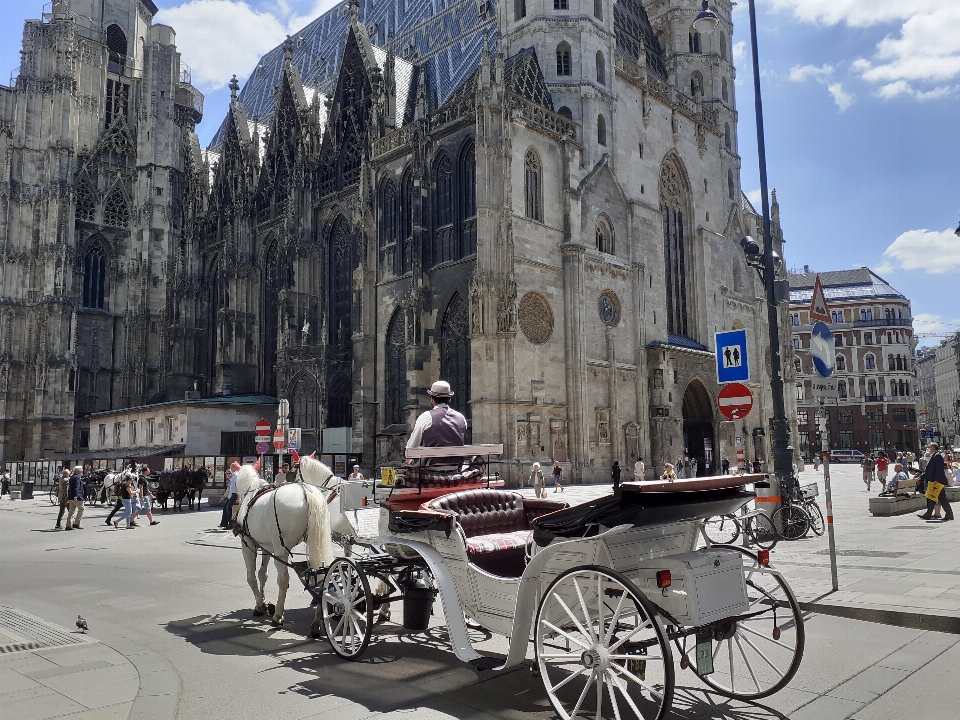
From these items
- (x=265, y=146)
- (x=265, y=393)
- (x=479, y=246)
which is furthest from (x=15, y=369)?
(x=479, y=246)

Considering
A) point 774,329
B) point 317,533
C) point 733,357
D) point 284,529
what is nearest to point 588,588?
point 317,533

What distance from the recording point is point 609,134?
35.7m

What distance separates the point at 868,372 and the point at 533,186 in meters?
55.9

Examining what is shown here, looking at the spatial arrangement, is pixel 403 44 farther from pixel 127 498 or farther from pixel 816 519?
pixel 816 519

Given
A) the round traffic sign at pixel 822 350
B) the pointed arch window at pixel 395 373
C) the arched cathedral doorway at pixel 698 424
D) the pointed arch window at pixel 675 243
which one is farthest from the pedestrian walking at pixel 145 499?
the pointed arch window at pixel 675 243

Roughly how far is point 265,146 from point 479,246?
85.4 ft

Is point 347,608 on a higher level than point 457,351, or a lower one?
lower

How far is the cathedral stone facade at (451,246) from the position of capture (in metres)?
31.5

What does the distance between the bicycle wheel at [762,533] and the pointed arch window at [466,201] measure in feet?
67.9

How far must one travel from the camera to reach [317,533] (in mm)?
7488

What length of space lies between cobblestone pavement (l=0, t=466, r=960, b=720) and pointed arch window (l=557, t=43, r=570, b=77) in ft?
94.5

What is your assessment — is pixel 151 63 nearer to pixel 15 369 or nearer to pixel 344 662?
pixel 15 369

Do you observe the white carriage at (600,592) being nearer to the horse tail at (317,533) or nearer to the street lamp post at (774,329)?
the horse tail at (317,533)

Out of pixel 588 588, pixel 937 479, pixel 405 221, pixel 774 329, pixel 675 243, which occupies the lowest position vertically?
pixel 937 479
